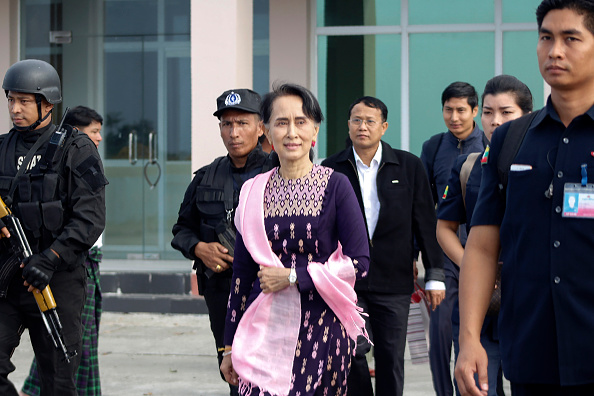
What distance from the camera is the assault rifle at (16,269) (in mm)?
4668

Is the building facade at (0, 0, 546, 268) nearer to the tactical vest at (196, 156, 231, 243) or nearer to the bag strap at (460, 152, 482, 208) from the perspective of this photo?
the tactical vest at (196, 156, 231, 243)

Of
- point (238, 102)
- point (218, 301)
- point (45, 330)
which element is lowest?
point (45, 330)

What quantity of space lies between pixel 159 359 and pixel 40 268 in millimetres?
3569

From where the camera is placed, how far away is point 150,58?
11875 millimetres

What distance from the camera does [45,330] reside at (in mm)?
4773

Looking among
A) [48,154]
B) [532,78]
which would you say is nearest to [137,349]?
[48,154]

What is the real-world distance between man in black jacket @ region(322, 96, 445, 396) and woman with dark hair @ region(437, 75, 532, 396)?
0.81m

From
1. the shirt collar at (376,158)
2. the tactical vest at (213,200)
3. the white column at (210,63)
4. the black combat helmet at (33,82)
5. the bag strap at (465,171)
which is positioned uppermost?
the white column at (210,63)

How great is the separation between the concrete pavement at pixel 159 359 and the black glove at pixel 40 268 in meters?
2.26

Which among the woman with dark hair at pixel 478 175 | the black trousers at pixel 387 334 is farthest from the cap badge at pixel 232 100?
the black trousers at pixel 387 334

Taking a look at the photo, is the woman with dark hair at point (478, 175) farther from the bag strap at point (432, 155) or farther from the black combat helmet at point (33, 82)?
the black combat helmet at point (33, 82)

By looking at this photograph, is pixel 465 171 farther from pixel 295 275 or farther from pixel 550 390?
pixel 550 390

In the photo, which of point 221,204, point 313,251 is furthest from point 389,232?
point 313,251

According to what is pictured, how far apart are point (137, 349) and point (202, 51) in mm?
3279
